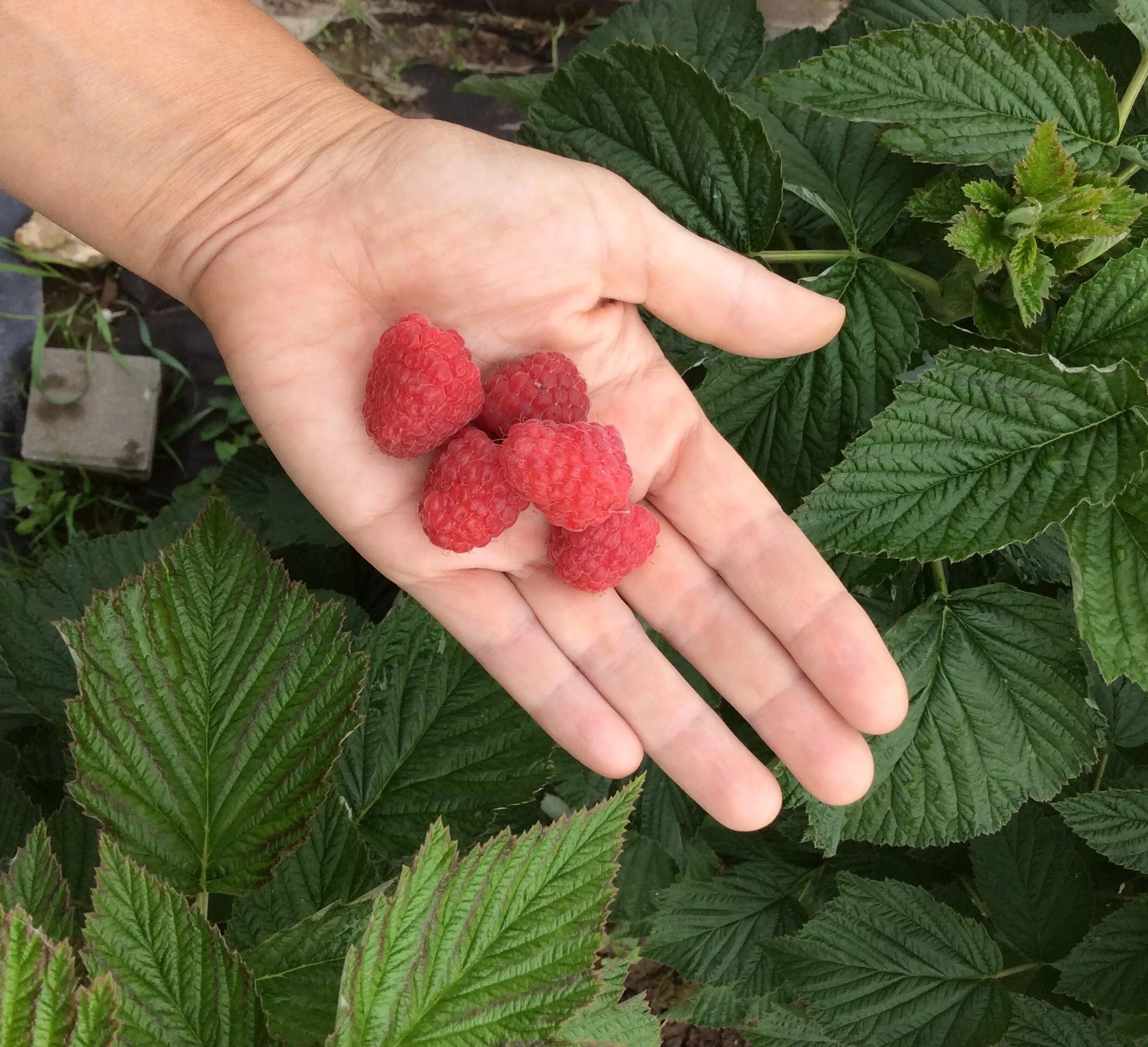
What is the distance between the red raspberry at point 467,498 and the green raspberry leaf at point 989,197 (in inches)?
26.8

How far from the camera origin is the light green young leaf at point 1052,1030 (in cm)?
133

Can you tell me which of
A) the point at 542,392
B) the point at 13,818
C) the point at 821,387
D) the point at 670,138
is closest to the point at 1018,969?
the point at 821,387

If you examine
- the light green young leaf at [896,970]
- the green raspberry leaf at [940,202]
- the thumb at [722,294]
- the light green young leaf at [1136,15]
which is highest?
the light green young leaf at [1136,15]

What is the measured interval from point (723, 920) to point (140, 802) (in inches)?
46.1

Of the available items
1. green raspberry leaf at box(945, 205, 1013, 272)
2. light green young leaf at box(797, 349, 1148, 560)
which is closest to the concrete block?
light green young leaf at box(797, 349, 1148, 560)

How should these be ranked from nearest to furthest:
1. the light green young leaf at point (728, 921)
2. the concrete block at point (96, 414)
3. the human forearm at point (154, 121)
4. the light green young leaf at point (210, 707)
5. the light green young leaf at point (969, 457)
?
the light green young leaf at point (210, 707) → the light green young leaf at point (969, 457) → the human forearm at point (154, 121) → the light green young leaf at point (728, 921) → the concrete block at point (96, 414)

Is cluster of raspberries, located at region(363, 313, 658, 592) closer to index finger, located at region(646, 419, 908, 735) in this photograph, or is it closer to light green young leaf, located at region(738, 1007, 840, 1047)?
index finger, located at region(646, 419, 908, 735)

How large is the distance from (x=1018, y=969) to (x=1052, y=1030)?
16 centimetres

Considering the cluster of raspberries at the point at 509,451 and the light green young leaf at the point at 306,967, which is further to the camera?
the cluster of raspberries at the point at 509,451

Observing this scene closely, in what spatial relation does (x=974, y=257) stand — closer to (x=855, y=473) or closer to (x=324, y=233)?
(x=855, y=473)

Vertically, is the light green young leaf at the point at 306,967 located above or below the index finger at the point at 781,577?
below

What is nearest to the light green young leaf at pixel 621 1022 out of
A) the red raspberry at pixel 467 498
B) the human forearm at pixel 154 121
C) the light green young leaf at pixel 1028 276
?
the red raspberry at pixel 467 498

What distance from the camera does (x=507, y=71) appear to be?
264 cm

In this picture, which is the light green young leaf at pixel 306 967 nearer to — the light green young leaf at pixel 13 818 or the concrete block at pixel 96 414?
the light green young leaf at pixel 13 818
